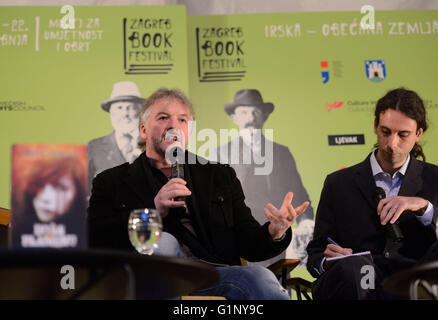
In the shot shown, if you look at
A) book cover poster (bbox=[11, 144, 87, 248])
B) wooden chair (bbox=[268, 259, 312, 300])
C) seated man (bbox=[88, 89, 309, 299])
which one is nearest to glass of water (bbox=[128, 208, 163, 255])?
book cover poster (bbox=[11, 144, 87, 248])

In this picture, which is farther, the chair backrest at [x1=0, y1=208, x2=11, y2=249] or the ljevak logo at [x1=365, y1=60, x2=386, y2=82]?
the ljevak logo at [x1=365, y1=60, x2=386, y2=82]

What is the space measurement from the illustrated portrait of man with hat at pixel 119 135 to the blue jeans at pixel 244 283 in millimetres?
2096

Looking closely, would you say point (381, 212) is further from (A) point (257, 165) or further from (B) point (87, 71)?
(B) point (87, 71)

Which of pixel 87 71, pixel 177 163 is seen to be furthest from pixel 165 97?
pixel 87 71

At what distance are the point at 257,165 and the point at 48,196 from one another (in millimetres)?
3293

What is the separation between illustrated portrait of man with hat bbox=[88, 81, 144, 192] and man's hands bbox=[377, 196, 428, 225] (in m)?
2.14

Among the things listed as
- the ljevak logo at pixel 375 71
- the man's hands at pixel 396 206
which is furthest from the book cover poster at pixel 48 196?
the ljevak logo at pixel 375 71

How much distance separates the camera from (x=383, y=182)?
10.5 ft

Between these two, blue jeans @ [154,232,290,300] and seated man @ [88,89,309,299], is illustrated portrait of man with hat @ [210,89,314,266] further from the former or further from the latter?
blue jeans @ [154,232,290,300]

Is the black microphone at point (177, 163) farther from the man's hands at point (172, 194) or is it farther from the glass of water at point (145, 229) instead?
the glass of water at point (145, 229)

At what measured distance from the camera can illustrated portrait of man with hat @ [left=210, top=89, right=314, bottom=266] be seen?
4.66 m

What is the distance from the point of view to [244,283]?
7.59ft
